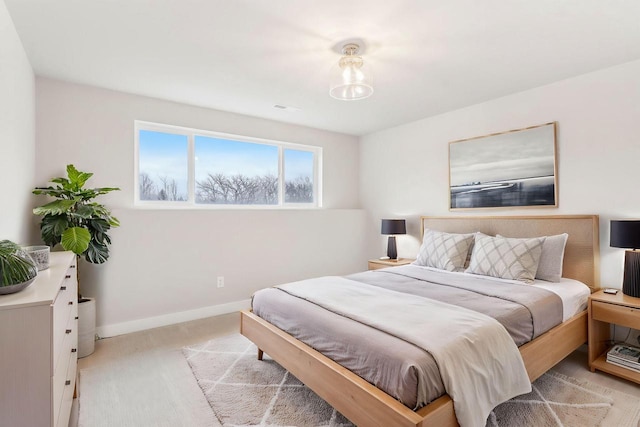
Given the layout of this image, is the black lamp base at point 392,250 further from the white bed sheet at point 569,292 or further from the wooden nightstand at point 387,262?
the white bed sheet at point 569,292

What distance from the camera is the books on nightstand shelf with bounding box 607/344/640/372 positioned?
2.32 m

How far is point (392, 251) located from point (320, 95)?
7.21 ft

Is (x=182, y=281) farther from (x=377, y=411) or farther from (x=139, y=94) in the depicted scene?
(x=377, y=411)

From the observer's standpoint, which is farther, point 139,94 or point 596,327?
point 139,94

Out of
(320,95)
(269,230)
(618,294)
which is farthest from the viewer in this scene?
(269,230)

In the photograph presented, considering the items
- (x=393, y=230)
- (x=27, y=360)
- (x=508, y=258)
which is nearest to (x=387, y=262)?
(x=393, y=230)

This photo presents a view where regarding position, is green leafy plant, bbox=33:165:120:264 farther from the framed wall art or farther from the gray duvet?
the framed wall art

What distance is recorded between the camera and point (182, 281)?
3.57 m

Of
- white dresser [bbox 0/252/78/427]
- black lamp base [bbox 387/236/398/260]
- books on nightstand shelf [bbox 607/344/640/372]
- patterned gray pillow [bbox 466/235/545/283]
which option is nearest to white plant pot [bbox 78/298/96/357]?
white dresser [bbox 0/252/78/427]

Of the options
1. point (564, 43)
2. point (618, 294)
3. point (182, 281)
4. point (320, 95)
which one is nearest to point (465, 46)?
point (564, 43)

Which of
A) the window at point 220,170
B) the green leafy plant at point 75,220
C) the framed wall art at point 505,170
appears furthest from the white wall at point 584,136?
the green leafy plant at point 75,220

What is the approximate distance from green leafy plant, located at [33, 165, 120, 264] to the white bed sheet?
338 centimetres

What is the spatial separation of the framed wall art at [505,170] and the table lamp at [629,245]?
0.69m

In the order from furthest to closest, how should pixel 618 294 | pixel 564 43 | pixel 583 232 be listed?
pixel 583 232 < pixel 618 294 < pixel 564 43
